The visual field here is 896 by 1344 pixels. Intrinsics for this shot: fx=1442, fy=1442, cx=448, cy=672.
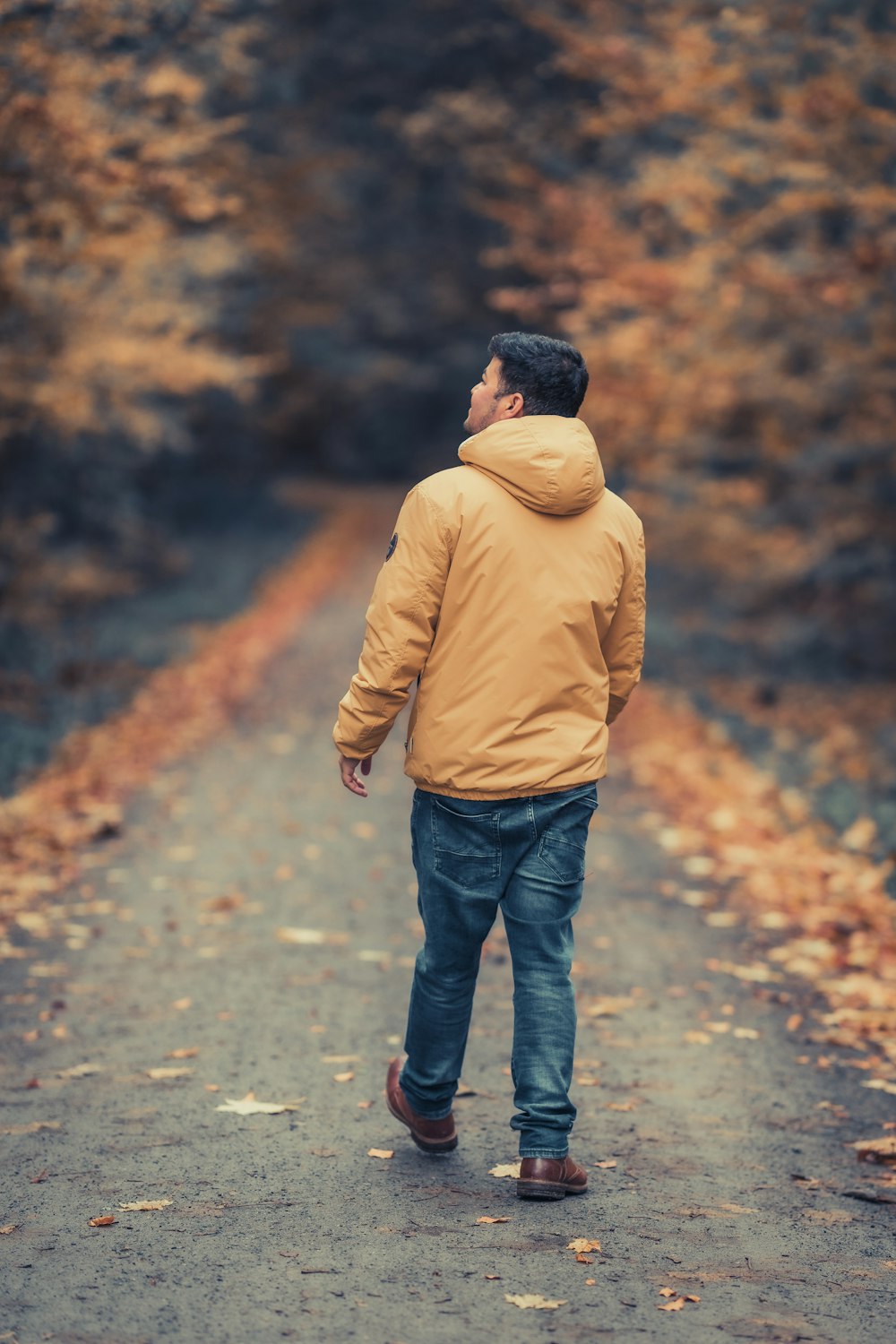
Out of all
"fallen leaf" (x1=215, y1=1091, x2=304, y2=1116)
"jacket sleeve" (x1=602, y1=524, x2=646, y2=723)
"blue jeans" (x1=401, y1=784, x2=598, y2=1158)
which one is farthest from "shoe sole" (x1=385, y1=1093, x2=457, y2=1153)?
"jacket sleeve" (x1=602, y1=524, x2=646, y2=723)

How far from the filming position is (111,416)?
1464 cm

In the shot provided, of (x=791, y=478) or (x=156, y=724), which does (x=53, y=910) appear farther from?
(x=791, y=478)

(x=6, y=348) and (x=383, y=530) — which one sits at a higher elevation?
(x=6, y=348)

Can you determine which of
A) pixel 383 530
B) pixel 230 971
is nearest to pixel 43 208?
pixel 230 971

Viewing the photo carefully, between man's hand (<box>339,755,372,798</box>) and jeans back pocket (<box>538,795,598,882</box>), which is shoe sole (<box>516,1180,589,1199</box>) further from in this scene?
man's hand (<box>339,755,372,798</box>)

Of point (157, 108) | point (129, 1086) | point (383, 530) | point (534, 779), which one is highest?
point (157, 108)

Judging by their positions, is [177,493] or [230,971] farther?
[177,493]

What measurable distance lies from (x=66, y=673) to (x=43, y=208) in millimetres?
5828

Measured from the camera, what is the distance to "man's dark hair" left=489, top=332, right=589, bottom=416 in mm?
3820

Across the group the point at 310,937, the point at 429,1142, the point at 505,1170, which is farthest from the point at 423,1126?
the point at 310,937

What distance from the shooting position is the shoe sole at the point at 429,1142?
4125 millimetres

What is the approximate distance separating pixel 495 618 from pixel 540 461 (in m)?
0.42

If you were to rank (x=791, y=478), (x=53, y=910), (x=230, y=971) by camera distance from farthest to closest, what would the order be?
(x=791, y=478)
(x=53, y=910)
(x=230, y=971)

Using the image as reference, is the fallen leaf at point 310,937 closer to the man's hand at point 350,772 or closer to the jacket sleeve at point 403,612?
the man's hand at point 350,772
